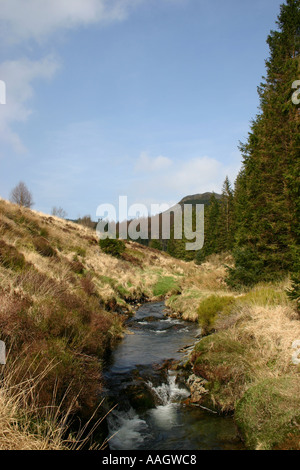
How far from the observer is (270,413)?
15.1 ft

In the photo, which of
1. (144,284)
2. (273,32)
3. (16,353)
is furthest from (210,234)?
(16,353)

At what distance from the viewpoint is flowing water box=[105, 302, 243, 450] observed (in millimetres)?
5180

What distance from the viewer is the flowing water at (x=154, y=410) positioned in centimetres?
518

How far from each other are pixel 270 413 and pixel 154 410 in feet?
8.90

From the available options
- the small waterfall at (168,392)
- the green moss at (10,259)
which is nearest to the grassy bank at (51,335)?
the green moss at (10,259)

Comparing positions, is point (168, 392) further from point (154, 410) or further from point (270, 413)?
point (270, 413)

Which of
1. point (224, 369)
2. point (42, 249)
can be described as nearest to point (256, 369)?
point (224, 369)

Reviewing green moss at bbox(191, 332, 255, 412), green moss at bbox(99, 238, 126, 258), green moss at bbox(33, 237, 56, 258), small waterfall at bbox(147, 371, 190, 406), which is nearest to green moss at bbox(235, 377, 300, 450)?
green moss at bbox(191, 332, 255, 412)

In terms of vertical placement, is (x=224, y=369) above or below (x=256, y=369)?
below

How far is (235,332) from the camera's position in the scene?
7.72 meters

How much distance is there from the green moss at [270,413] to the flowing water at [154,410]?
0.40m

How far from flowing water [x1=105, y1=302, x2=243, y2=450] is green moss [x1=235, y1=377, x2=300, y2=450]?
15.6 inches

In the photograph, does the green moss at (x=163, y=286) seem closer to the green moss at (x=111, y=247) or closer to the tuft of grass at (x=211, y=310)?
the green moss at (x=111, y=247)

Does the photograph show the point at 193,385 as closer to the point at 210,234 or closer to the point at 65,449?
the point at 65,449
